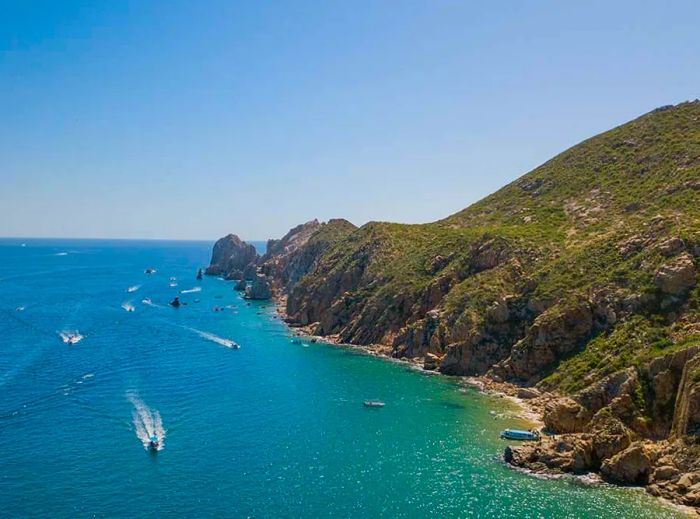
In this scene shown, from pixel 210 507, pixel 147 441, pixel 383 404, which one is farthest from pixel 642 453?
Answer: pixel 147 441

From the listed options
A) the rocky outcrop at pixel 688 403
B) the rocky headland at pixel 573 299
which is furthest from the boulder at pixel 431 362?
the rocky outcrop at pixel 688 403

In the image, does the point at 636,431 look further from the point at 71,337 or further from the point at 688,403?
the point at 71,337

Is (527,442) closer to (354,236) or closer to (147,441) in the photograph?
(147,441)

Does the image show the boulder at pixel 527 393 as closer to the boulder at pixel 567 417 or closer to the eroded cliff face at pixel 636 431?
the eroded cliff face at pixel 636 431

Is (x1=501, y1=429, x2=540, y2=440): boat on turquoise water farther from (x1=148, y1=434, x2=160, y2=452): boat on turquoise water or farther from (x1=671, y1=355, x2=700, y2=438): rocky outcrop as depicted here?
(x1=148, y1=434, x2=160, y2=452): boat on turquoise water

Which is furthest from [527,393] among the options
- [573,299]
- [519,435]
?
[519,435]

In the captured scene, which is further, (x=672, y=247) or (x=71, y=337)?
(x=71, y=337)
